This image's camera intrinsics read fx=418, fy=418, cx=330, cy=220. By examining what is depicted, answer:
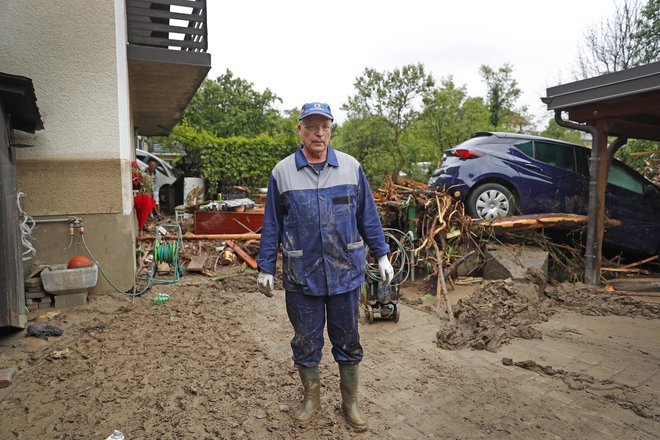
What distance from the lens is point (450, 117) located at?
690 inches

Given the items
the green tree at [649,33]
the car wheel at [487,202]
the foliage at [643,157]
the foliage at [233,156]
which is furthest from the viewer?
the green tree at [649,33]

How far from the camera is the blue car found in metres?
7.64

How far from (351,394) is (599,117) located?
6.33m

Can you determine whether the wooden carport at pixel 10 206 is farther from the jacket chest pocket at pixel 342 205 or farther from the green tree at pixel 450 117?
the green tree at pixel 450 117

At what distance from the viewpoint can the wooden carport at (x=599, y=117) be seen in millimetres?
6102

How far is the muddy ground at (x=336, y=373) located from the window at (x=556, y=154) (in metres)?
2.97

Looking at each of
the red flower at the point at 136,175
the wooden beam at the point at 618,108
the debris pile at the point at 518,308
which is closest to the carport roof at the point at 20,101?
the red flower at the point at 136,175

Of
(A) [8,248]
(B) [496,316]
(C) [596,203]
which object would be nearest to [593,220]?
(C) [596,203]

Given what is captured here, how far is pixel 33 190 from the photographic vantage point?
546 cm

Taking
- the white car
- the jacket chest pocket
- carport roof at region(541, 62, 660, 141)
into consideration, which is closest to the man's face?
the jacket chest pocket

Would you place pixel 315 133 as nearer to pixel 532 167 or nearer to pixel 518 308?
pixel 518 308

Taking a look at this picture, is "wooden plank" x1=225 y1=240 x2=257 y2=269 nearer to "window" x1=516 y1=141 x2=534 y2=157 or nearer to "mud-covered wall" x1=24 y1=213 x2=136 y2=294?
"mud-covered wall" x1=24 y1=213 x2=136 y2=294

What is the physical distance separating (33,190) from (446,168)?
6.60 m

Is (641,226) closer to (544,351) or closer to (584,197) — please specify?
(584,197)
